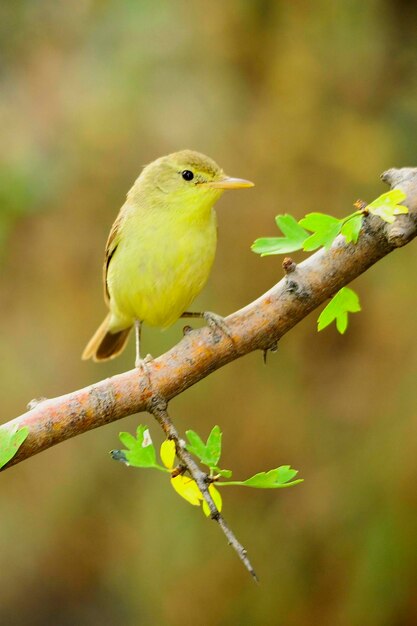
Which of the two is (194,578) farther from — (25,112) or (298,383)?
(25,112)

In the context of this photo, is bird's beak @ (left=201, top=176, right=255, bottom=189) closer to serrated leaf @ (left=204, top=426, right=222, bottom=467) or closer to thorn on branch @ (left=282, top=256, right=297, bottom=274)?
thorn on branch @ (left=282, top=256, right=297, bottom=274)

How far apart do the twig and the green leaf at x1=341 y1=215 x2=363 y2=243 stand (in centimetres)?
53

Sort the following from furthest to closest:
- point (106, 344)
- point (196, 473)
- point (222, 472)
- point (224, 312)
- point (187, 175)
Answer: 1. point (224, 312)
2. point (106, 344)
3. point (187, 175)
4. point (196, 473)
5. point (222, 472)

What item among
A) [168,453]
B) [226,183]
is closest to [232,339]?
[168,453]

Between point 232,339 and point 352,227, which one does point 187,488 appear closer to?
point 232,339

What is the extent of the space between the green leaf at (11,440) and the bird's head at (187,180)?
4.35 ft

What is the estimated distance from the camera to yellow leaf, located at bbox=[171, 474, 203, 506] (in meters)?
1.75

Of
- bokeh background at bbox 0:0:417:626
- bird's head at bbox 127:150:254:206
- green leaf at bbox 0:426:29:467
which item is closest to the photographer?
green leaf at bbox 0:426:29:467

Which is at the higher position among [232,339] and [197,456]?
[232,339]

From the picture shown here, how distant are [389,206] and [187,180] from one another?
136 cm

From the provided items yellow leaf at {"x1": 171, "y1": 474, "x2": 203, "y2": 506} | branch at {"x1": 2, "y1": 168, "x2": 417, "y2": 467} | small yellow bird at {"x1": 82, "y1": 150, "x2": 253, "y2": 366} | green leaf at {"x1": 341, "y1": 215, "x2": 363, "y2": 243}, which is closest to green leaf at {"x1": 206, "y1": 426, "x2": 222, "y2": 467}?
yellow leaf at {"x1": 171, "y1": 474, "x2": 203, "y2": 506}

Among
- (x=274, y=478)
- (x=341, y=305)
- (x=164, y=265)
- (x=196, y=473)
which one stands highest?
(x=164, y=265)

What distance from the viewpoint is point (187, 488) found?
5.84 ft

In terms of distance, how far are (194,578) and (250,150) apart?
268 centimetres
